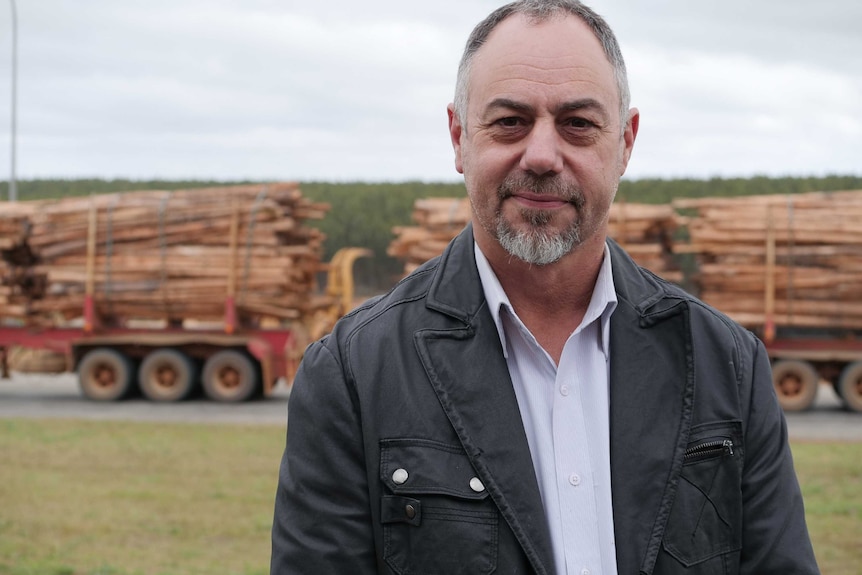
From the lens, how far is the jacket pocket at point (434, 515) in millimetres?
2105

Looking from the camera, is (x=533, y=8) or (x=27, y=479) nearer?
(x=533, y=8)

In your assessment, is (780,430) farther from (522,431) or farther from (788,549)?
(522,431)

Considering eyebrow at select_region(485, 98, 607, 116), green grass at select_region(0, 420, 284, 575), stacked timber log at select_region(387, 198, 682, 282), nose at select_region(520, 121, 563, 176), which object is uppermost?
stacked timber log at select_region(387, 198, 682, 282)

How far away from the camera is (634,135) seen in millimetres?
2518

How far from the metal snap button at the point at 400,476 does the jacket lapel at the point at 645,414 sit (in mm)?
431

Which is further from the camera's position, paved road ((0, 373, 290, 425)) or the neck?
paved road ((0, 373, 290, 425))

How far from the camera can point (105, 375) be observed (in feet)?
56.9

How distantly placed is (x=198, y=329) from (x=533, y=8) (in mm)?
15442

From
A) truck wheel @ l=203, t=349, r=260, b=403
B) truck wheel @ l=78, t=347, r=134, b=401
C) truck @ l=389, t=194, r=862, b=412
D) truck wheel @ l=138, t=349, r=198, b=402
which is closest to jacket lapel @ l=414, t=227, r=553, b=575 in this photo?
truck @ l=389, t=194, r=862, b=412

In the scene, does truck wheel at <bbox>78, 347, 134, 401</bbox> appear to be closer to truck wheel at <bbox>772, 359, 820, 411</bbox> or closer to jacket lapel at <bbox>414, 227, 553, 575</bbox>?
truck wheel at <bbox>772, 359, 820, 411</bbox>

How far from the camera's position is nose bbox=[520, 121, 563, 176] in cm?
223

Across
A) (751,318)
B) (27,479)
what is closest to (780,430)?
(27,479)

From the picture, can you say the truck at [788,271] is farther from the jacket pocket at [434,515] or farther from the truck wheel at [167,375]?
the jacket pocket at [434,515]

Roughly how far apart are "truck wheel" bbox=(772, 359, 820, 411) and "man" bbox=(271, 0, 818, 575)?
14479 millimetres
